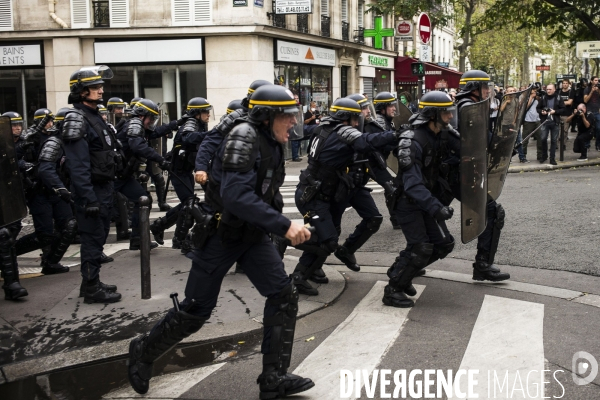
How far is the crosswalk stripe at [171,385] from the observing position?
4.48m

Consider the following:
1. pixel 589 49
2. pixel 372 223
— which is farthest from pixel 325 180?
pixel 589 49

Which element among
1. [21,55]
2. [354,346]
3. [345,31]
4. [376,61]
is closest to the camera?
[354,346]

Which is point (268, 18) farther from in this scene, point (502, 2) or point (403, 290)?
point (403, 290)

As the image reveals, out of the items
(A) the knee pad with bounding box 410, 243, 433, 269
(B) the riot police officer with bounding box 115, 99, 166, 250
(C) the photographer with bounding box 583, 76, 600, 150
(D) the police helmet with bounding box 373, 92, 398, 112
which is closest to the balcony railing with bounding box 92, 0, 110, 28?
(C) the photographer with bounding box 583, 76, 600, 150

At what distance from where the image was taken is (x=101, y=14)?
22.6 metres

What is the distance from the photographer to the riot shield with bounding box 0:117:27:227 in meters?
5.98

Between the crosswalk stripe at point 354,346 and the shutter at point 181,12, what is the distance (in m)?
17.4

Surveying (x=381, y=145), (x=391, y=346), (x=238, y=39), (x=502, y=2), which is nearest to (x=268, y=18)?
(x=238, y=39)

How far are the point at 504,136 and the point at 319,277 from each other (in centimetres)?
213

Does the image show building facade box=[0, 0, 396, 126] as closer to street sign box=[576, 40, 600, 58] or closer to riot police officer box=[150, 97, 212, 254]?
street sign box=[576, 40, 600, 58]

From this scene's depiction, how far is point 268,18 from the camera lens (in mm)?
23188

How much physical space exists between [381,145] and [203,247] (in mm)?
2279

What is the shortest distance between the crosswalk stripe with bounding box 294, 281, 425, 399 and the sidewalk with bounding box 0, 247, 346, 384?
0.48m

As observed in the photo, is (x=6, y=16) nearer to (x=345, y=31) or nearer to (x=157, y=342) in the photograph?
(x=345, y=31)
